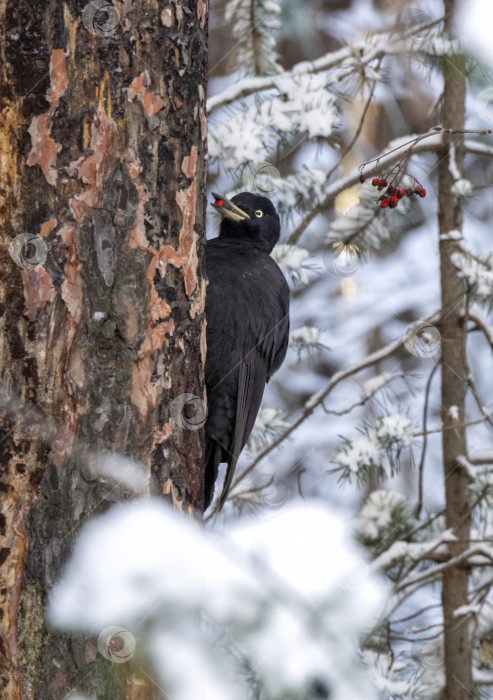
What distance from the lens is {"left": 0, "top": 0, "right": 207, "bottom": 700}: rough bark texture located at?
1.40 m

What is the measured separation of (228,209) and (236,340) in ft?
1.66

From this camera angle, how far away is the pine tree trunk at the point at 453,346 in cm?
285

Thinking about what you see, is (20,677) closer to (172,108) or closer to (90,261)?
(90,261)

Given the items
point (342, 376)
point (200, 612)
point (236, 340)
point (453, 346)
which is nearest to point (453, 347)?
point (453, 346)

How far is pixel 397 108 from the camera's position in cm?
641

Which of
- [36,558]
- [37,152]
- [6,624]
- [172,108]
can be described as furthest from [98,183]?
[6,624]

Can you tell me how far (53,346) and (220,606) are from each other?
63 centimetres

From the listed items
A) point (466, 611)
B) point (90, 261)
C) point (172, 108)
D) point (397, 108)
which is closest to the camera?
point (90, 261)

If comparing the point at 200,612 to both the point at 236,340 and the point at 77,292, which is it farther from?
the point at 236,340

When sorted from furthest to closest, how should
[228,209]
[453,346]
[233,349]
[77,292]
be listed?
[453,346]
[228,209]
[233,349]
[77,292]

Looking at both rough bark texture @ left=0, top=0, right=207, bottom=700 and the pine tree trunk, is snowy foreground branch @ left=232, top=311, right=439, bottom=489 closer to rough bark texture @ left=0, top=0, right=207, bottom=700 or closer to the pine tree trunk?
the pine tree trunk

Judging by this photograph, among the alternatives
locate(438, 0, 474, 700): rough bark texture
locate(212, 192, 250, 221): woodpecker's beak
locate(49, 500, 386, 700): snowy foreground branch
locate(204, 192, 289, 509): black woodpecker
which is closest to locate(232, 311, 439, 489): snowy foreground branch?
locate(438, 0, 474, 700): rough bark texture

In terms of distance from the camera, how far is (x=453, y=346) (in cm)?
295

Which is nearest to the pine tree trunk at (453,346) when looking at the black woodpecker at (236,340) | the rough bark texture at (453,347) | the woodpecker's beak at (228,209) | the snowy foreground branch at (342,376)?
the rough bark texture at (453,347)
